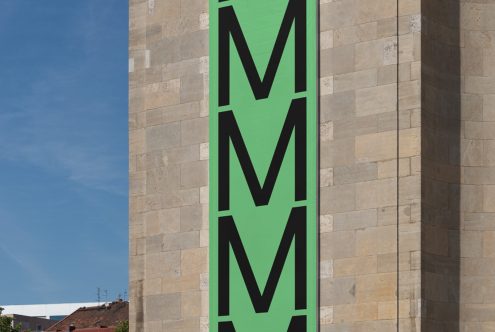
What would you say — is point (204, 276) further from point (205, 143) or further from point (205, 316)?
point (205, 143)

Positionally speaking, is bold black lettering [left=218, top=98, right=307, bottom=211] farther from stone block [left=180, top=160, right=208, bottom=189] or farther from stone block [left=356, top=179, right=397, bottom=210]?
stone block [left=356, top=179, right=397, bottom=210]

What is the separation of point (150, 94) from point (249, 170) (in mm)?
4185

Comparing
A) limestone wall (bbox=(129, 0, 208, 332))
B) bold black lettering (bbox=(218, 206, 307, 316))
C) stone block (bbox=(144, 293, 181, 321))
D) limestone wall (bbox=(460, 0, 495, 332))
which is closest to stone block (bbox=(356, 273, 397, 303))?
bold black lettering (bbox=(218, 206, 307, 316))

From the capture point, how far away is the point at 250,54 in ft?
113

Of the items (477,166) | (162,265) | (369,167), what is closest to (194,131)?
(162,265)

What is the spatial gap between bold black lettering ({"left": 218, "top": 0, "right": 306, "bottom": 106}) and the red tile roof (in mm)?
95613

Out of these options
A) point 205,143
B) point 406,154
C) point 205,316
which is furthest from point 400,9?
point 205,316

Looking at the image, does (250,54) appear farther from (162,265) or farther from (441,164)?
(162,265)

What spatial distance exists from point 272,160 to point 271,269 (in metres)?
2.67

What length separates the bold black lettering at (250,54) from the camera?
33.6 meters

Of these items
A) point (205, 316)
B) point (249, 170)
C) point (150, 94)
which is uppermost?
point (150, 94)

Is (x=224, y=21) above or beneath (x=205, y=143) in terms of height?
above

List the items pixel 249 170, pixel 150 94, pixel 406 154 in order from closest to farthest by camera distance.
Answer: pixel 406 154 → pixel 249 170 → pixel 150 94

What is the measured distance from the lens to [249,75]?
34.3 metres
